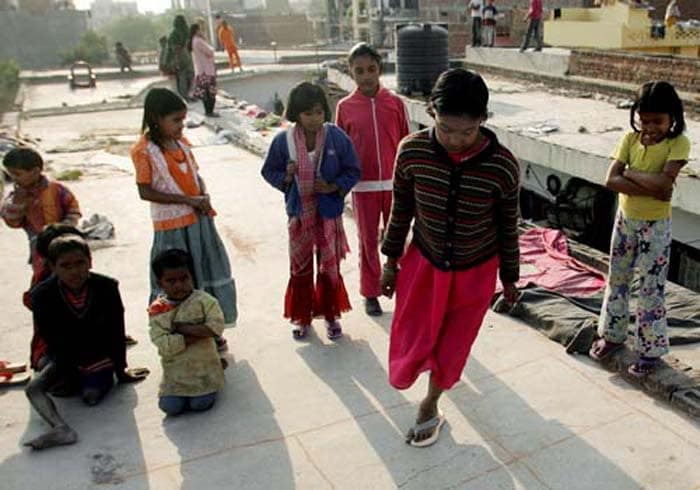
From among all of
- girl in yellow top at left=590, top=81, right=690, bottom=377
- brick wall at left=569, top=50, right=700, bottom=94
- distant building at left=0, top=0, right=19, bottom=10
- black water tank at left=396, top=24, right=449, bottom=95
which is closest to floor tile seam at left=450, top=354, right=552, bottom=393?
girl in yellow top at left=590, top=81, right=690, bottom=377

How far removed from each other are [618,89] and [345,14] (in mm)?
38390

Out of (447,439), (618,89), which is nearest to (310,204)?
(447,439)

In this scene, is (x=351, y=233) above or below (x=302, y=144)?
below

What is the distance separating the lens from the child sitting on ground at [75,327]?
3.07 meters

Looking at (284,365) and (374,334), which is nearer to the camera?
(284,365)

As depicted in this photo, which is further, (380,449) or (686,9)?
(686,9)

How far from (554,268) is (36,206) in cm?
324

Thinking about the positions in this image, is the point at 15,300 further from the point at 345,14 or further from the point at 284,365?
the point at 345,14

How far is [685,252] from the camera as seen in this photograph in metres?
6.57

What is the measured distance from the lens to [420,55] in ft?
34.3

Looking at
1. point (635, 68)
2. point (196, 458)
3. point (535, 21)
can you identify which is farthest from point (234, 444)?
point (535, 21)

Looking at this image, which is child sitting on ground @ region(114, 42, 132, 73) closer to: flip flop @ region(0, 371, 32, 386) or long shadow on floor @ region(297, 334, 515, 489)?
flip flop @ region(0, 371, 32, 386)

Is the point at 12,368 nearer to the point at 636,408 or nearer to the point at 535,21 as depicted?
the point at 636,408

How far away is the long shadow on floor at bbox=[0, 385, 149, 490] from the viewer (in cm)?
273
